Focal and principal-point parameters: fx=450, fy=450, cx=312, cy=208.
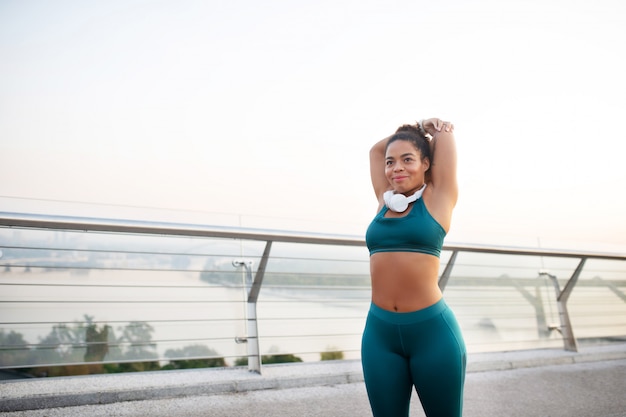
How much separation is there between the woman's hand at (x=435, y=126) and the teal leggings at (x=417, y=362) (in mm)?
703

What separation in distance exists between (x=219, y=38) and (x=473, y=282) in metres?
5.23

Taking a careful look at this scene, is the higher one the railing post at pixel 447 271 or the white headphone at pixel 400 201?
the white headphone at pixel 400 201

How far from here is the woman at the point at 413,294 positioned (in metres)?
1.48

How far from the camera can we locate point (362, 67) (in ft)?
22.1

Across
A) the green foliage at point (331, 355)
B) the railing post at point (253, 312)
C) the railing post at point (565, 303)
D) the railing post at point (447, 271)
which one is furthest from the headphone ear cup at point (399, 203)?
the railing post at point (565, 303)

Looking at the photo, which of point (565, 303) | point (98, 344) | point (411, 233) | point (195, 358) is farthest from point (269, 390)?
point (565, 303)

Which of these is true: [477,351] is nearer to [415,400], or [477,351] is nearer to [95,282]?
[415,400]

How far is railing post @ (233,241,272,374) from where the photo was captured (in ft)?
9.78

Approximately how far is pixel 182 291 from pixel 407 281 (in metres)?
1.83

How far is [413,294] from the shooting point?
1570 mm

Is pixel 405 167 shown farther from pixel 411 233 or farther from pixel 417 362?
pixel 417 362

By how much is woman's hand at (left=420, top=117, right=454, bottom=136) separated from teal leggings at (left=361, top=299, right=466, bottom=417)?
70 centimetres

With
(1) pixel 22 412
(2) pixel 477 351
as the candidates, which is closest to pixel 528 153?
(2) pixel 477 351

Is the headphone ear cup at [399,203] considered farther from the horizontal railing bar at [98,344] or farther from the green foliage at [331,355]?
the green foliage at [331,355]
